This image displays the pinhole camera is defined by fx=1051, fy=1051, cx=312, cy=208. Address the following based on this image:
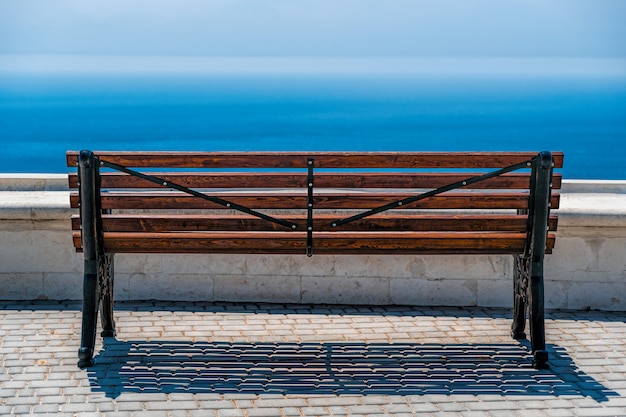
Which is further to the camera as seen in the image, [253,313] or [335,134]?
[335,134]

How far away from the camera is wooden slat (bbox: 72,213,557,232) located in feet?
21.1

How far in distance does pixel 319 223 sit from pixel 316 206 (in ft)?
0.37

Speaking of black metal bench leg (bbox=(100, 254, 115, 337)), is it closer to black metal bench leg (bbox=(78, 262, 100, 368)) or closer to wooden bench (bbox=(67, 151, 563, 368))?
wooden bench (bbox=(67, 151, 563, 368))

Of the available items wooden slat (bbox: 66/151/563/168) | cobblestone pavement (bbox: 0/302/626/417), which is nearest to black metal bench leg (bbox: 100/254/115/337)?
cobblestone pavement (bbox: 0/302/626/417)

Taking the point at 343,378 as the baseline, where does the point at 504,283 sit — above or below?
Result: above

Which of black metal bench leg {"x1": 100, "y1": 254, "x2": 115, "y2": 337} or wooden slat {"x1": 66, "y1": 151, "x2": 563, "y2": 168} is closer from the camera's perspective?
wooden slat {"x1": 66, "y1": 151, "x2": 563, "y2": 168}

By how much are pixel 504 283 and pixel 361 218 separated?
68.4 inches

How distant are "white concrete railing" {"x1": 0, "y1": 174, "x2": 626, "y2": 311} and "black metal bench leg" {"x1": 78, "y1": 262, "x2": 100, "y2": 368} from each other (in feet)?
4.46

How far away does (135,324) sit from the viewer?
718 centimetres

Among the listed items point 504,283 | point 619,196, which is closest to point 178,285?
point 504,283

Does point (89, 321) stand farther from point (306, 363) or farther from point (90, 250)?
point (306, 363)

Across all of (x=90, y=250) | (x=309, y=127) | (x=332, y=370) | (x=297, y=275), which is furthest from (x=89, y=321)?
(x=309, y=127)

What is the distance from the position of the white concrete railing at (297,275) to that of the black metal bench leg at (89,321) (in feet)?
4.46

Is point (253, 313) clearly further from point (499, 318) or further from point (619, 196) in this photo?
point (619, 196)
